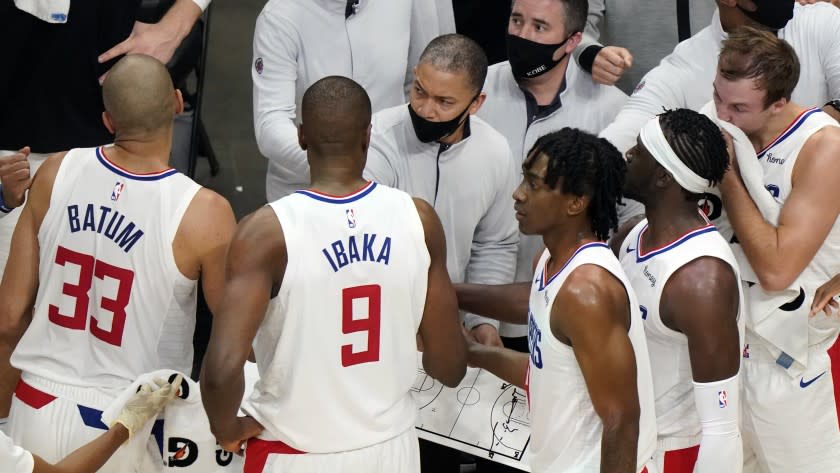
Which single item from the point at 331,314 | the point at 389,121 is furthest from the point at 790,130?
the point at 331,314

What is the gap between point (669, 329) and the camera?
3348 millimetres

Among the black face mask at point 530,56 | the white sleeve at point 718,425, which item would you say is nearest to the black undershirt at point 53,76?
the black face mask at point 530,56

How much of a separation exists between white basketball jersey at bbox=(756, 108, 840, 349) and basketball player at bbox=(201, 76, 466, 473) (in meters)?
1.25

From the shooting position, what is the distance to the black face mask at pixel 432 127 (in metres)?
4.14

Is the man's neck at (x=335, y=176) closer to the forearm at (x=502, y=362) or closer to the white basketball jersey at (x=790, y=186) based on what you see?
the forearm at (x=502, y=362)

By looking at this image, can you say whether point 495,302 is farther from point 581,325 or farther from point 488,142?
point 581,325

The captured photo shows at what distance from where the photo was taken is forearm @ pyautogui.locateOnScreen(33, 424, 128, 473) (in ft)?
10.6

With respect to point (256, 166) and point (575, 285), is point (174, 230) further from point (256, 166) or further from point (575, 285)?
point (256, 166)

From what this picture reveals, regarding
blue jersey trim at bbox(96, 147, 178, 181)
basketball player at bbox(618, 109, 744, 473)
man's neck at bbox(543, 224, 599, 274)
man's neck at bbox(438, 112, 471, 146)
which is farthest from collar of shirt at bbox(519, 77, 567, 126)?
blue jersey trim at bbox(96, 147, 178, 181)

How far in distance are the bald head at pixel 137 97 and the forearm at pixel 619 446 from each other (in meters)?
1.64

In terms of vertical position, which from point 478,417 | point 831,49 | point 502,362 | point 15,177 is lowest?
point 478,417

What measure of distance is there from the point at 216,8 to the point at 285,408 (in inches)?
212

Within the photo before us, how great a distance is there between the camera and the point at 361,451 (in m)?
3.28

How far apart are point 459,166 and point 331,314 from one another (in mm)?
1322
